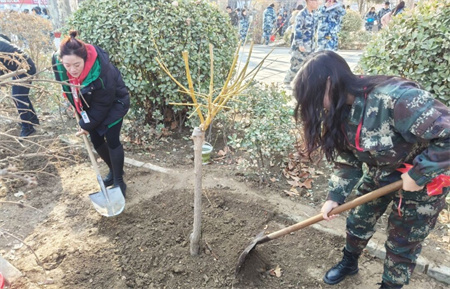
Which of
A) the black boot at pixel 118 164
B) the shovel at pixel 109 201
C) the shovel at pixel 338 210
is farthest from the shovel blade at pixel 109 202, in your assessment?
the shovel at pixel 338 210

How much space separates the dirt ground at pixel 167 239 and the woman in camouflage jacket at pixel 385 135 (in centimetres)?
69

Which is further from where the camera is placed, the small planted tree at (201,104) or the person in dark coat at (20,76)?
the person in dark coat at (20,76)

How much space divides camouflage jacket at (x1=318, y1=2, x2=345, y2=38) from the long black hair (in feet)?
17.1

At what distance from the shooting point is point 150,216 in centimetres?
298

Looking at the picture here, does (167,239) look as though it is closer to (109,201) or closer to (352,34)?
(109,201)

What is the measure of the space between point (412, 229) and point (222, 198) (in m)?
1.75

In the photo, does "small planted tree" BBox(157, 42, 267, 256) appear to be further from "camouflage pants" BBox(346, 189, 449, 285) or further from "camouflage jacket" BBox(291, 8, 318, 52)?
"camouflage jacket" BBox(291, 8, 318, 52)

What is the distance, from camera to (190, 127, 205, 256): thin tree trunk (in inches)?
80.4

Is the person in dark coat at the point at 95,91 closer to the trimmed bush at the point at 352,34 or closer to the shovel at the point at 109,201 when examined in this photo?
the shovel at the point at 109,201

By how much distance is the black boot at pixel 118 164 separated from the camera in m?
3.18

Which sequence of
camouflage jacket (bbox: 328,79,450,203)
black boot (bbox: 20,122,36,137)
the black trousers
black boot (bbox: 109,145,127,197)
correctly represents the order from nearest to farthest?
camouflage jacket (bbox: 328,79,450,203) < the black trousers < black boot (bbox: 109,145,127,197) < black boot (bbox: 20,122,36,137)

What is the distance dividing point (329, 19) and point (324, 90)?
5431mm

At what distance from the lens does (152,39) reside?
3906 mm

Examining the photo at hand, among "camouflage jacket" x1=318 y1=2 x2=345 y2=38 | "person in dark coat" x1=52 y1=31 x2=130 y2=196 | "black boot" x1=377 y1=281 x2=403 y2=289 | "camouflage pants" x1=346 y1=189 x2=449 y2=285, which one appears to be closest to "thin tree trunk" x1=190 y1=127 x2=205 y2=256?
"person in dark coat" x1=52 y1=31 x2=130 y2=196
